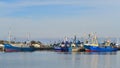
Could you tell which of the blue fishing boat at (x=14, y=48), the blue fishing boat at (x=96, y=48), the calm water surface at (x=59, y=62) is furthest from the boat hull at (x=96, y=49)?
the calm water surface at (x=59, y=62)

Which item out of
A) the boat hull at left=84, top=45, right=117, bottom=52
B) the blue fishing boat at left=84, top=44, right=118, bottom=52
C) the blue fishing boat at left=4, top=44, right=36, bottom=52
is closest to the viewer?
the blue fishing boat at left=4, top=44, right=36, bottom=52

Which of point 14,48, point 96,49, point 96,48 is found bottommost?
point 96,49

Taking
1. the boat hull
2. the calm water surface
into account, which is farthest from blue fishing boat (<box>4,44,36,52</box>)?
the calm water surface

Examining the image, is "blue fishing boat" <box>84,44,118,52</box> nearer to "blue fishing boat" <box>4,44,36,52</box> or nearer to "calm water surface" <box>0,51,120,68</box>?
"blue fishing boat" <box>4,44,36,52</box>

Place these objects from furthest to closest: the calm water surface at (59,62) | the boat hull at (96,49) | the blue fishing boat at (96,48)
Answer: the boat hull at (96,49) → the blue fishing boat at (96,48) → the calm water surface at (59,62)

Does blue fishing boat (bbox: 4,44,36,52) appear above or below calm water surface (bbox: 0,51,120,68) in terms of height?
above

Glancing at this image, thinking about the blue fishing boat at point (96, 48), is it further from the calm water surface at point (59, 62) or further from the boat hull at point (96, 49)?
the calm water surface at point (59, 62)

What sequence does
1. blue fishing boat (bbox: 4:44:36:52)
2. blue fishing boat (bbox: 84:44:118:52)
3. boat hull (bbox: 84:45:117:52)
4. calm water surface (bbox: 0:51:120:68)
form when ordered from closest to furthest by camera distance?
calm water surface (bbox: 0:51:120:68)
blue fishing boat (bbox: 4:44:36:52)
blue fishing boat (bbox: 84:44:118:52)
boat hull (bbox: 84:45:117:52)

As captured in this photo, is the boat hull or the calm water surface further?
the boat hull

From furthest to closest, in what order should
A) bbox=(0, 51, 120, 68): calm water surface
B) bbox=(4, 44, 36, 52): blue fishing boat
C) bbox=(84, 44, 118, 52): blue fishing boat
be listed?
bbox=(84, 44, 118, 52): blue fishing boat → bbox=(4, 44, 36, 52): blue fishing boat → bbox=(0, 51, 120, 68): calm water surface

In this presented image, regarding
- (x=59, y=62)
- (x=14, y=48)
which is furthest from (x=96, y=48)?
(x=59, y=62)

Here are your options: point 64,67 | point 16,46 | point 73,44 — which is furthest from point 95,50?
point 64,67

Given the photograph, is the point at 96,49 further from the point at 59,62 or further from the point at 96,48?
the point at 59,62

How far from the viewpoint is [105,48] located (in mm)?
181250
